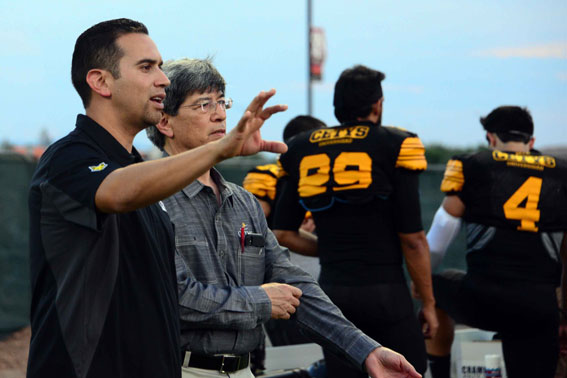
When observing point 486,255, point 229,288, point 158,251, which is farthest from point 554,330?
point 158,251

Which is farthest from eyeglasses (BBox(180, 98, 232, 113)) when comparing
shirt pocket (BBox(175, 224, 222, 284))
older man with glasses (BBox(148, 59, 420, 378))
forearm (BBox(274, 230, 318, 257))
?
forearm (BBox(274, 230, 318, 257))

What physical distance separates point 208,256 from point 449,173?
2.70 metres

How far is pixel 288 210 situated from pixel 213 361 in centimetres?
216

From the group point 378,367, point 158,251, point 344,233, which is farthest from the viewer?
point 344,233

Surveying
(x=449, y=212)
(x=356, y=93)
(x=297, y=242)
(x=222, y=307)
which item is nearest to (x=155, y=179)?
(x=222, y=307)

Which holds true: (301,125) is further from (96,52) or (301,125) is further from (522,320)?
(96,52)

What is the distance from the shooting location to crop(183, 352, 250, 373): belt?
9.86 feet

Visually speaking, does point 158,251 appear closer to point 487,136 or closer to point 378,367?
point 378,367

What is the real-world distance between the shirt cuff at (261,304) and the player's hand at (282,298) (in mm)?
16

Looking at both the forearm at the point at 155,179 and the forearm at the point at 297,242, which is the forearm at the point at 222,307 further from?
the forearm at the point at 297,242

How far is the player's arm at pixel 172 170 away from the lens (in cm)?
213

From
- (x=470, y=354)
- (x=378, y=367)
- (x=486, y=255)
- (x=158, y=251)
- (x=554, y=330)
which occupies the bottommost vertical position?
(x=470, y=354)

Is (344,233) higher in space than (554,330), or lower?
higher

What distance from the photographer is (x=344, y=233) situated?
4.70 metres
